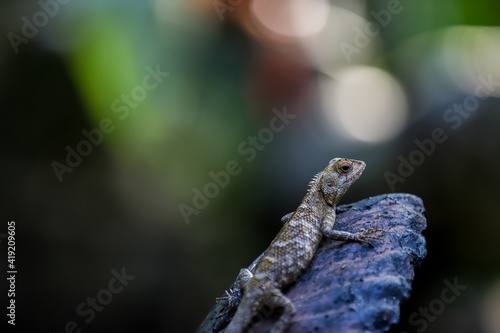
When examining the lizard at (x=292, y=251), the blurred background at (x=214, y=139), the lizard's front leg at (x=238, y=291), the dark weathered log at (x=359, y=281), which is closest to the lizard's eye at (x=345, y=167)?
the lizard at (x=292, y=251)

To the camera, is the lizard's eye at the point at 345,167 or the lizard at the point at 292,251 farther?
the lizard's eye at the point at 345,167

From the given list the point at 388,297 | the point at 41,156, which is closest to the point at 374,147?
the point at 388,297

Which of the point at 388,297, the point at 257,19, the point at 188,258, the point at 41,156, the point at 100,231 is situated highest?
the point at 257,19

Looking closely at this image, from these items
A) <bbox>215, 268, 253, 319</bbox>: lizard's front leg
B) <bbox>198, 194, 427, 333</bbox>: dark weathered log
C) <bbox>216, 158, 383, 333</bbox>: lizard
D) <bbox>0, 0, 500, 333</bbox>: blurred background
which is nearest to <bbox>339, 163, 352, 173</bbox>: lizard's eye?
<bbox>216, 158, 383, 333</bbox>: lizard

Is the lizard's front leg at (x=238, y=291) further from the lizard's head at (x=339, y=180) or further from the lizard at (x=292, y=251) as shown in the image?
the lizard's head at (x=339, y=180)

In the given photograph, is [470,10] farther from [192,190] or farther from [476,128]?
[192,190]
